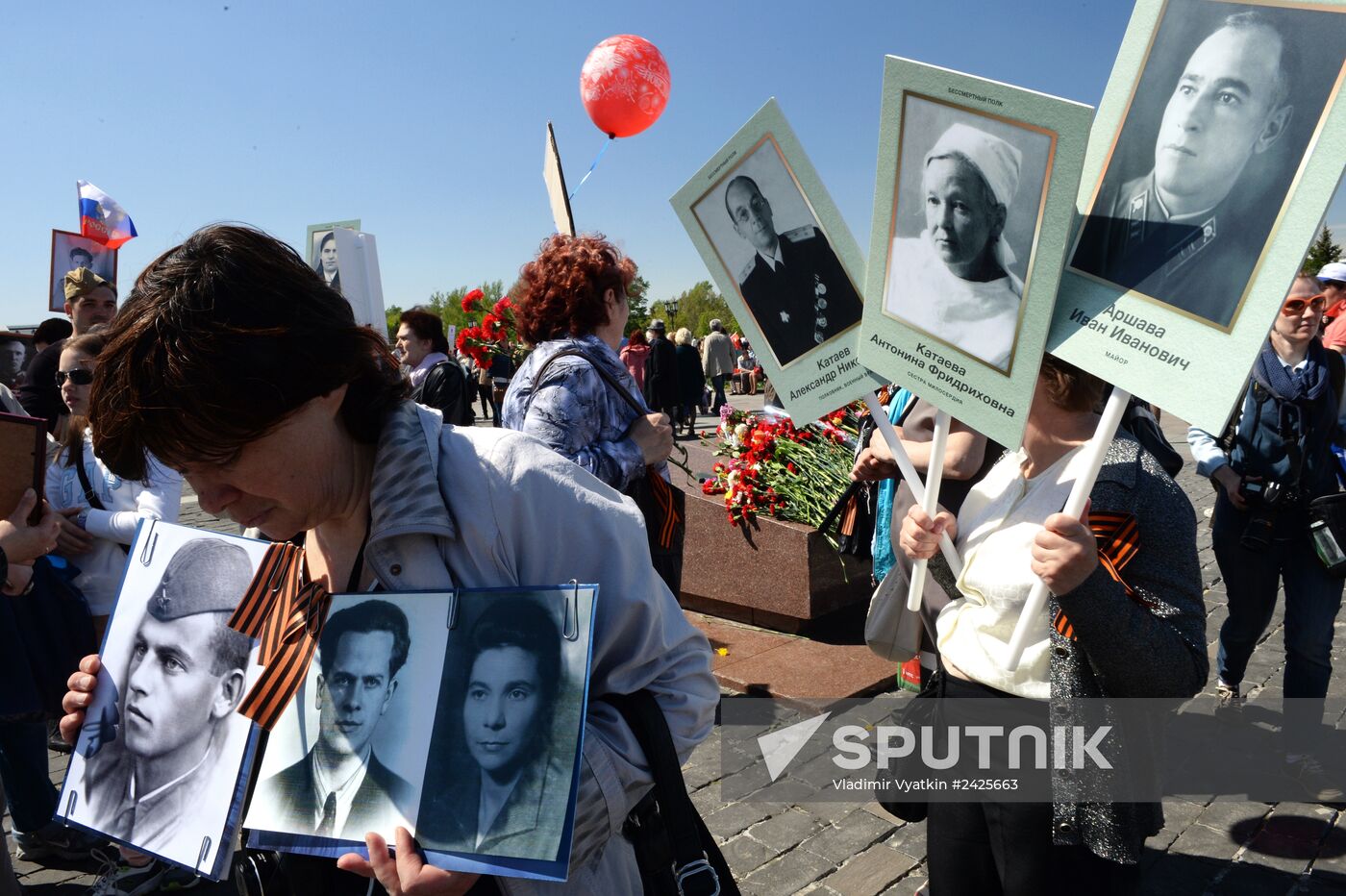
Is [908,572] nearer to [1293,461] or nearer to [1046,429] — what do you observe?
[1046,429]

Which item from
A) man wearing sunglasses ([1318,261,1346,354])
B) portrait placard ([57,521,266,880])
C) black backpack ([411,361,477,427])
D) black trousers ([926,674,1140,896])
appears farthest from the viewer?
black backpack ([411,361,477,427])

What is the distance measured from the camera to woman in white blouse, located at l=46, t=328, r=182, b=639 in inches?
134

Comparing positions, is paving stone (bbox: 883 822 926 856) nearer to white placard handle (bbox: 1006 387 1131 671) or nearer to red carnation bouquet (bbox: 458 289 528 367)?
white placard handle (bbox: 1006 387 1131 671)

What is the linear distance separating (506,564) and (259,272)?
1.73 ft

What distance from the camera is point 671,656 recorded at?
1429mm

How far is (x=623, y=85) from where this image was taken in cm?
717

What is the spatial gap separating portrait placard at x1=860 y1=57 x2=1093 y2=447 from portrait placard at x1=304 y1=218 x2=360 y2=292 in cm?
312

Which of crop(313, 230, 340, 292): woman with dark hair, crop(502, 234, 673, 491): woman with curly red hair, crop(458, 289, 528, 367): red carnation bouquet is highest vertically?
crop(313, 230, 340, 292): woman with dark hair

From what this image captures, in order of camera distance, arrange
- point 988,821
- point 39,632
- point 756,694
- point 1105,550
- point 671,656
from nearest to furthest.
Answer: point 671,656 < point 1105,550 < point 988,821 < point 39,632 < point 756,694

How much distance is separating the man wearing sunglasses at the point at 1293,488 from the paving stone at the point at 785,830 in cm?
201

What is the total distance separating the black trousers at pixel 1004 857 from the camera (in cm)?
197

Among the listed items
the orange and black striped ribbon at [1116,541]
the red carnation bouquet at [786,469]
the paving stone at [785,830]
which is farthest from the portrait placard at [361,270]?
the orange and black striped ribbon at [1116,541]

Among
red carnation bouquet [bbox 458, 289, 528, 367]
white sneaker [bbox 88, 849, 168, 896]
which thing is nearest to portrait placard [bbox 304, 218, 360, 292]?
red carnation bouquet [bbox 458, 289, 528, 367]

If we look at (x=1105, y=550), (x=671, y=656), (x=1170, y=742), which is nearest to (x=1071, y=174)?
(x=1105, y=550)
